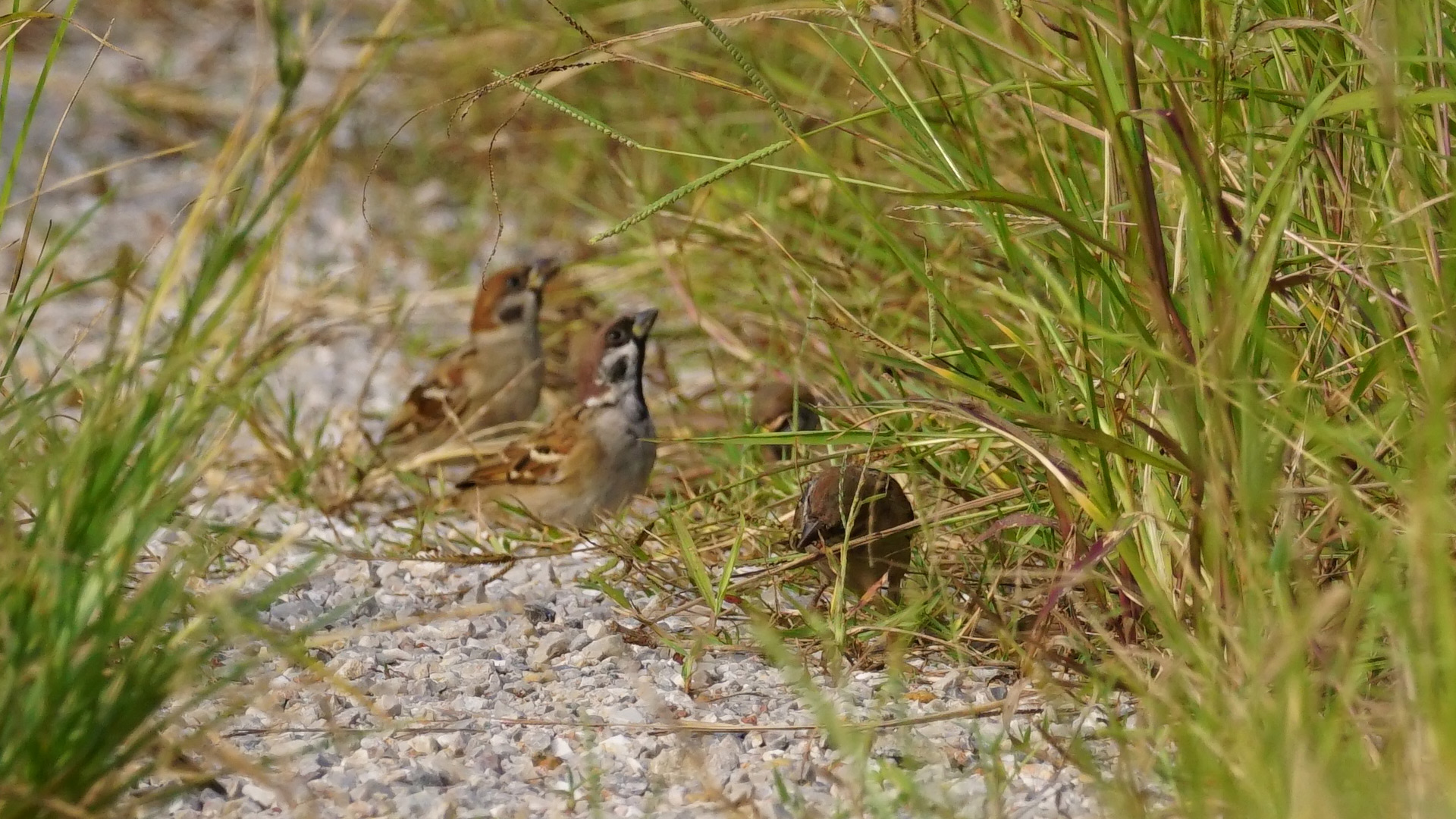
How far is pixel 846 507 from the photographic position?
3.29 metres

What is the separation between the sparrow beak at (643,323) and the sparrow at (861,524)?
2176mm

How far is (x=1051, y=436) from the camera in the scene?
2.85 meters

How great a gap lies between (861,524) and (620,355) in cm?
241

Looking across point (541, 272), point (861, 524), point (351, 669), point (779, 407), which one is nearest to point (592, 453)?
point (779, 407)

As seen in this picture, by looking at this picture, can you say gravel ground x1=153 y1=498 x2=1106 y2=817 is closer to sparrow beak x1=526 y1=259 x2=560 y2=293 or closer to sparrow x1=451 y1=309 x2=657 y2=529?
sparrow x1=451 y1=309 x2=657 y2=529

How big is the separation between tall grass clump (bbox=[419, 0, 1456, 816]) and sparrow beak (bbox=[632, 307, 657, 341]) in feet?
5.43

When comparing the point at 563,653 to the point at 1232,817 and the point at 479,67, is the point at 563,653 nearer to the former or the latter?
the point at 1232,817

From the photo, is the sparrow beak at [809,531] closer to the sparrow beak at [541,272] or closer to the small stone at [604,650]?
the small stone at [604,650]

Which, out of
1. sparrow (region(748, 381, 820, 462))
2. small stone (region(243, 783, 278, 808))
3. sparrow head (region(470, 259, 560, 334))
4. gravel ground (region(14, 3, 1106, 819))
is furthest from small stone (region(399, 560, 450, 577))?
sparrow head (region(470, 259, 560, 334))

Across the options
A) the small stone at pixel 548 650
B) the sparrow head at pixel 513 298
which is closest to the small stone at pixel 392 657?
the small stone at pixel 548 650

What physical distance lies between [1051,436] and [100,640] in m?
1.57

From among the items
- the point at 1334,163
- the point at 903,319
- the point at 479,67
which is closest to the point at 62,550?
the point at 1334,163

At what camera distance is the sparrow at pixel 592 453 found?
17.8 ft

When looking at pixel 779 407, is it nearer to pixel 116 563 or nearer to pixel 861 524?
pixel 861 524
